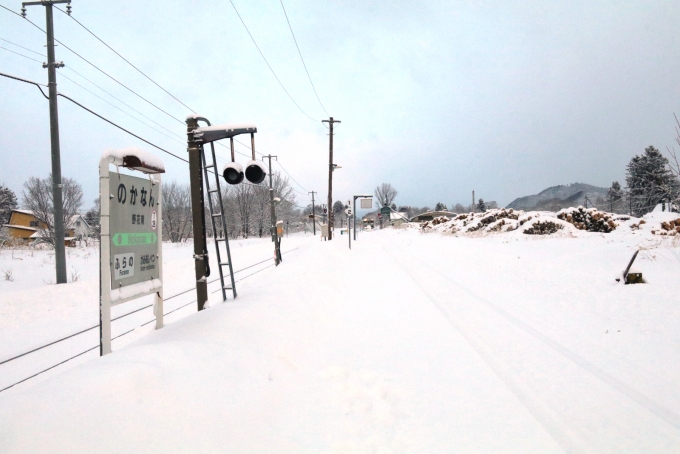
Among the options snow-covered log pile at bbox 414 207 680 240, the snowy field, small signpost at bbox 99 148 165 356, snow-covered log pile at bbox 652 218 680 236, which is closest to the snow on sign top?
small signpost at bbox 99 148 165 356

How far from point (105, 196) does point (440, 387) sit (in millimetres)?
4061

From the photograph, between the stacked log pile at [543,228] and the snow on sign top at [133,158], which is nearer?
the snow on sign top at [133,158]

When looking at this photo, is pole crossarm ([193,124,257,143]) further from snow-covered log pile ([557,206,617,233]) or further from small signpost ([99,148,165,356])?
snow-covered log pile ([557,206,617,233])

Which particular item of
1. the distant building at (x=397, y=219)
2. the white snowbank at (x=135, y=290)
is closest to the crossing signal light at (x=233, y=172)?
the white snowbank at (x=135, y=290)

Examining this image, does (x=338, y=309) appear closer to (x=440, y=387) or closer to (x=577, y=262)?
(x=440, y=387)

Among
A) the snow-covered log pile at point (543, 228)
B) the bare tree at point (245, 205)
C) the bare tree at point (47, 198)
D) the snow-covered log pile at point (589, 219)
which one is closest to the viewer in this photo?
the snow-covered log pile at point (589, 219)

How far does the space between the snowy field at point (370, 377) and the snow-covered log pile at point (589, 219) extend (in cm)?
1389

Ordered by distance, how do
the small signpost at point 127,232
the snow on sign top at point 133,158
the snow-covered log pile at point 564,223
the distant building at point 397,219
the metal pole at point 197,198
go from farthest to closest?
1. the distant building at point 397,219
2. the snow-covered log pile at point 564,223
3. the metal pole at point 197,198
4. the snow on sign top at point 133,158
5. the small signpost at point 127,232

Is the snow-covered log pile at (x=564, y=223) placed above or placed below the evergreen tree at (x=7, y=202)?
below

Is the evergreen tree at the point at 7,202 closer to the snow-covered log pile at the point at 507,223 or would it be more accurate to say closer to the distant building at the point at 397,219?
the snow-covered log pile at the point at 507,223

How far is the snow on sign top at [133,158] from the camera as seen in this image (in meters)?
3.67

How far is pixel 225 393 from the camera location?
9.45 feet

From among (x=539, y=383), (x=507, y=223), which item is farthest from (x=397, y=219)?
(x=539, y=383)

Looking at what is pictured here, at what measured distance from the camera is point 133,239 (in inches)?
158
